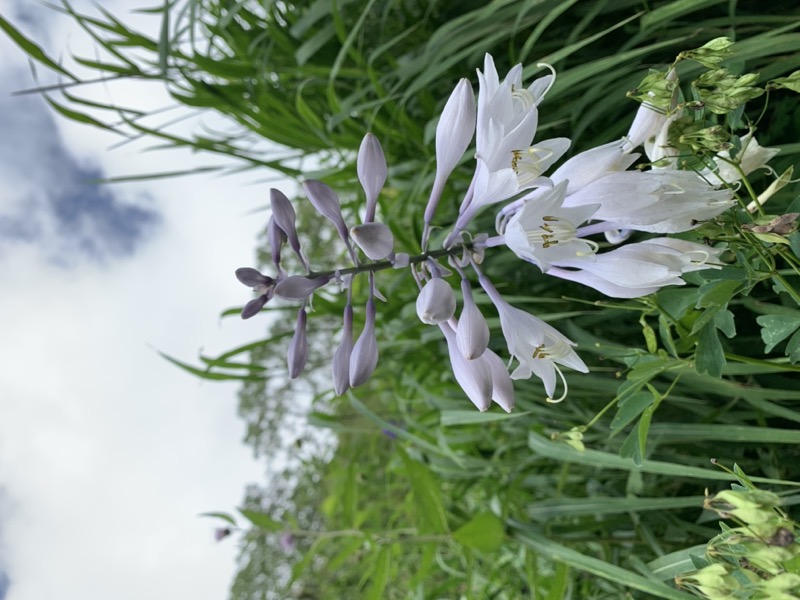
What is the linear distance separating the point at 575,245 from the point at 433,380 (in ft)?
2.45

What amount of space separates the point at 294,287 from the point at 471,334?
12cm

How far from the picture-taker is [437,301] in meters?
0.42

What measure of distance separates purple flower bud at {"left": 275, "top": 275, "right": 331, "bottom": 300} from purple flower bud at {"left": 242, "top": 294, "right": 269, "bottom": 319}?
0.04m

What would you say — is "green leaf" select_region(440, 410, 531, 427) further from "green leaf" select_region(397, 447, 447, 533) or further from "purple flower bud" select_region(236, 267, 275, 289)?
"purple flower bud" select_region(236, 267, 275, 289)

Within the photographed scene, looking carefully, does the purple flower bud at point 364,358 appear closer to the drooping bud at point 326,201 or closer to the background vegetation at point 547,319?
the drooping bud at point 326,201

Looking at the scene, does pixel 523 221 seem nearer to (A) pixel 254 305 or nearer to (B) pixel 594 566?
(A) pixel 254 305

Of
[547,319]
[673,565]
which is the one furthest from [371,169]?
[673,565]

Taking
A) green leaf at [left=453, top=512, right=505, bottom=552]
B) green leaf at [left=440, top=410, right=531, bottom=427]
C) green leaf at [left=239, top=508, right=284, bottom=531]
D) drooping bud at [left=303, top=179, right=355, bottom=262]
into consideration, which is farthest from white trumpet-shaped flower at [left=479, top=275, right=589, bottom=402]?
green leaf at [left=239, top=508, right=284, bottom=531]

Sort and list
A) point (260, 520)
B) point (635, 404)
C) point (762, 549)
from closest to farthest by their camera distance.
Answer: point (762, 549) < point (635, 404) < point (260, 520)

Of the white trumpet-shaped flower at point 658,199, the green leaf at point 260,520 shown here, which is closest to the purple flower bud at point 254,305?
the white trumpet-shaped flower at point 658,199

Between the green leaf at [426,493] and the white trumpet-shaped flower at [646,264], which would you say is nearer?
the white trumpet-shaped flower at [646,264]

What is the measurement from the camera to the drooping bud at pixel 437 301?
42 cm

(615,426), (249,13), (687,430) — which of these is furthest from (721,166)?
(249,13)

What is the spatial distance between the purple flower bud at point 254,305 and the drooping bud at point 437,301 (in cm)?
12
